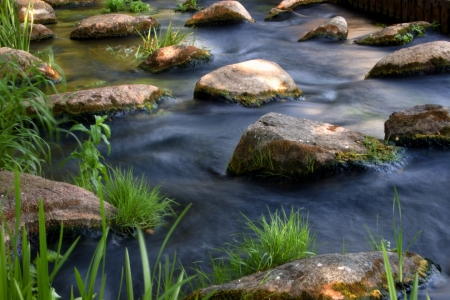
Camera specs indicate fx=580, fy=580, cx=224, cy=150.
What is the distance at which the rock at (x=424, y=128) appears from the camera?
5504 millimetres

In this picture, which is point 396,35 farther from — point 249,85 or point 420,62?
point 249,85

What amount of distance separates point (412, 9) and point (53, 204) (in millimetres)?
9678

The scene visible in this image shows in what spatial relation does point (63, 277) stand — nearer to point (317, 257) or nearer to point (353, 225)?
point (317, 257)

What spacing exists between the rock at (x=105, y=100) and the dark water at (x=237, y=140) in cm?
18

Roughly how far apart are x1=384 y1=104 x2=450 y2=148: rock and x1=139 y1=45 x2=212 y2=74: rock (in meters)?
4.73

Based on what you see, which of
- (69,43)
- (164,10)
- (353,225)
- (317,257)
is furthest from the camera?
(164,10)

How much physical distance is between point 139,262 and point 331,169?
2.02m

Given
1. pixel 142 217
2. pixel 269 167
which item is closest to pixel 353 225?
pixel 269 167

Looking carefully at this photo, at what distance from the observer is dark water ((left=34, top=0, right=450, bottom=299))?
13.8 feet

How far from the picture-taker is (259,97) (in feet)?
24.6

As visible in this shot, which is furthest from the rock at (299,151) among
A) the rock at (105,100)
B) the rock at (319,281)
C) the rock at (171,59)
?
the rock at (171,59)

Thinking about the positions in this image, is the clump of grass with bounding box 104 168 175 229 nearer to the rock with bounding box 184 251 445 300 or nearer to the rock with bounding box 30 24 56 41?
the rock with bounding box 184 251 445 300

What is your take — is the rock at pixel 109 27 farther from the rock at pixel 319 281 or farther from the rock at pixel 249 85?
the rock at pixel 319 281

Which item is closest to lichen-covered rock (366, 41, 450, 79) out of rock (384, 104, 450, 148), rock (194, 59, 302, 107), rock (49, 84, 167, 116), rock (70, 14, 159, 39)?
rock (194, 59, 302, 107)
